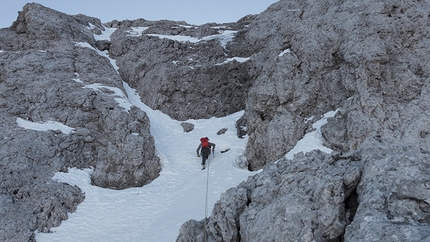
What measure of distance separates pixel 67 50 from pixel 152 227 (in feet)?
76.5

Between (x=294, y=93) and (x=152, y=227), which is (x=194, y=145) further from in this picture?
(x=152, y=227)

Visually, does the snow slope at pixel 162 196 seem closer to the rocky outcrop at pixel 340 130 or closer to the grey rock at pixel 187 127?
the grey rock at pixel 187 127

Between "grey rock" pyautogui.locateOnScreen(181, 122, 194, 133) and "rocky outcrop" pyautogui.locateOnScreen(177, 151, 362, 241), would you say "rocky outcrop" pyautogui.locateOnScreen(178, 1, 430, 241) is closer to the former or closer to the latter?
"rocky outcrop" pyautogui.locateOnScreen(177, 151, 362, 241)

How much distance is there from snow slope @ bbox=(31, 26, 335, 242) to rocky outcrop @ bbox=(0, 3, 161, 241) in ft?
2.42

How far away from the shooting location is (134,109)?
25.0 metres

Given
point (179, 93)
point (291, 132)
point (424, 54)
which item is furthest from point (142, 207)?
point (424, 54)

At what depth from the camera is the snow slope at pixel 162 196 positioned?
1502 cm

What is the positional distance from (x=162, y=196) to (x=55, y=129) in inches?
378

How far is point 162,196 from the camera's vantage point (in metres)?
19.0

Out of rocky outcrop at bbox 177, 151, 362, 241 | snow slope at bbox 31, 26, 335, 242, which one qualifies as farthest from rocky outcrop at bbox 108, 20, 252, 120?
rocky outcrop at bbox 177, 151, 362, 241

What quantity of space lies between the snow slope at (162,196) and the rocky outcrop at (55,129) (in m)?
0.74

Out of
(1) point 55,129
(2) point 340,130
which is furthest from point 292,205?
(1) point 55,129

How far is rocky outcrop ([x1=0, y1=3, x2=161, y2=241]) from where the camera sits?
16.7 metres

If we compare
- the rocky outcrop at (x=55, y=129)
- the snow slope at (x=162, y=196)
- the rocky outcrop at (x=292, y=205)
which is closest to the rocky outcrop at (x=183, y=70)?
the rocky outcrop at (x=55, y=129)
